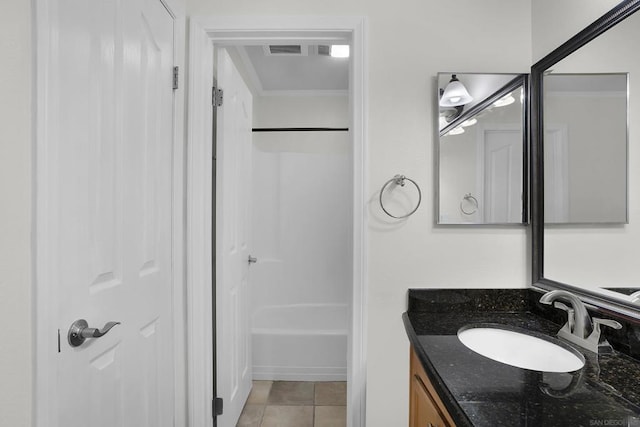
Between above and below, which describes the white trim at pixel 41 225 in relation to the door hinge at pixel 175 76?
below

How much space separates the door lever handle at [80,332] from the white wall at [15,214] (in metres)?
0.11

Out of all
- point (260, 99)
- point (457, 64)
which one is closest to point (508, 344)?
point (457, 64)

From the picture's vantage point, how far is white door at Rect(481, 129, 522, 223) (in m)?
1.47

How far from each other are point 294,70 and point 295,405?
8.27ft

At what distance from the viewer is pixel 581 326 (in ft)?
3.51

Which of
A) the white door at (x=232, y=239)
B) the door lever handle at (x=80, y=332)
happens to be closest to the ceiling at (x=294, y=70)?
the white door at (x=232, y=239)

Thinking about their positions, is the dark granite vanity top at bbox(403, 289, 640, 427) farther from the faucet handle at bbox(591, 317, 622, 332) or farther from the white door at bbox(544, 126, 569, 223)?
the white door at bbox(544, 126, 569, 223)

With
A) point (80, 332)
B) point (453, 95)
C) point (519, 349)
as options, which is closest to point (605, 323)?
point (519, 349)

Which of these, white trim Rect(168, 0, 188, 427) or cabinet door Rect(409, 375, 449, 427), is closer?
cabinet door Rect(409, 375, 449, 427)

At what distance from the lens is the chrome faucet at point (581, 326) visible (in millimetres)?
1021

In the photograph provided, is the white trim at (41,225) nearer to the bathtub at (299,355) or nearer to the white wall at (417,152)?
the white wall at (417,152)

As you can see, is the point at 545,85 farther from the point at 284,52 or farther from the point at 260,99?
the point at 260,99

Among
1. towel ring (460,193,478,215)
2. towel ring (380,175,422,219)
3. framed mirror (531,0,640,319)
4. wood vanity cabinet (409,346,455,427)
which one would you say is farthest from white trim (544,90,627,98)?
wood vanity cabinet (409,346,455,427)

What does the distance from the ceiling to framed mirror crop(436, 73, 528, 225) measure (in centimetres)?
123
